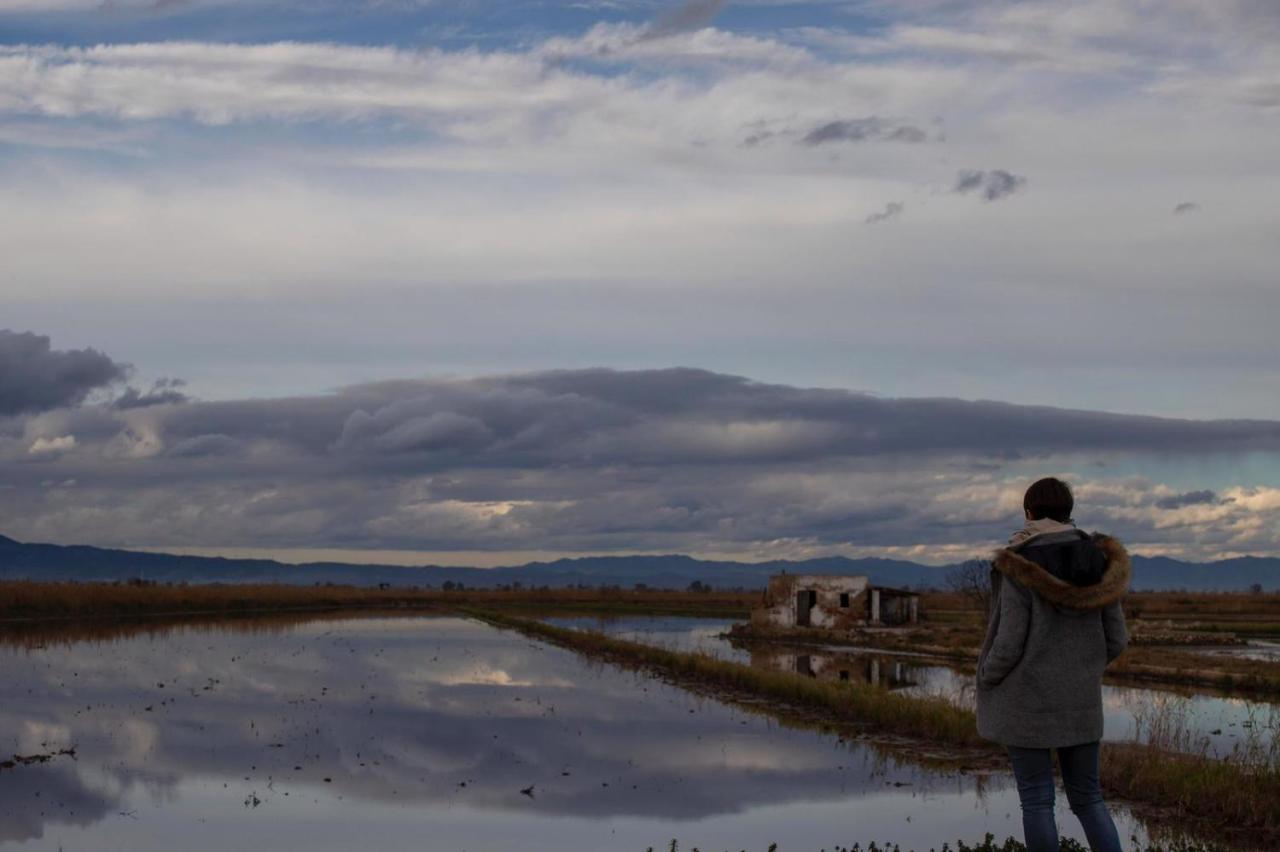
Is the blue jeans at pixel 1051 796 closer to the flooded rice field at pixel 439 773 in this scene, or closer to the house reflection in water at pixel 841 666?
the flooded rice field at pixel 439 773

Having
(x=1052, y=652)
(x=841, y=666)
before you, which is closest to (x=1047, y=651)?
(x=1052, y=652)

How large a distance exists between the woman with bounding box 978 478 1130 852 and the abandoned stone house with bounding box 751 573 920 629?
154ft

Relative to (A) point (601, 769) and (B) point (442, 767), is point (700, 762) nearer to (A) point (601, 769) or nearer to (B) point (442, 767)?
(A) point (601, 769)

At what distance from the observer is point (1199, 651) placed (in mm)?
38500

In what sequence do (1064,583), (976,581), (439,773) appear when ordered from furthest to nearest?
(976,581)
(439,773)
(1064,583)

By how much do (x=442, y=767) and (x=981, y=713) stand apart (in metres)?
9.92

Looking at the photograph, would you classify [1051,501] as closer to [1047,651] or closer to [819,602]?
[1047,651]

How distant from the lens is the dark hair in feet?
21.6

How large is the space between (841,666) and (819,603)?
19980 mm

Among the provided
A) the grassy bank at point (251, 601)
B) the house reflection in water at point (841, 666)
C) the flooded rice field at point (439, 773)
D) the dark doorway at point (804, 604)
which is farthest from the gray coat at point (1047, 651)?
the grassy bank at point (251, 601)

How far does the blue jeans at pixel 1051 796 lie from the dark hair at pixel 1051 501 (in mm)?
1118

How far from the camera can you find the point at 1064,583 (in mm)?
6320

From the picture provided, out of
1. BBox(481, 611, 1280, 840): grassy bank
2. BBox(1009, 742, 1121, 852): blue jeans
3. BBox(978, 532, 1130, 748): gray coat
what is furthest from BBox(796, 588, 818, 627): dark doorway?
BBox(978, 532, 1130, 748): gray coat

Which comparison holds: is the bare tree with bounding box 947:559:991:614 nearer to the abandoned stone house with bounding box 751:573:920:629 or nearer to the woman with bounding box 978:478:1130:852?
the abandoned stone house with bounding box 751:573:920:629
